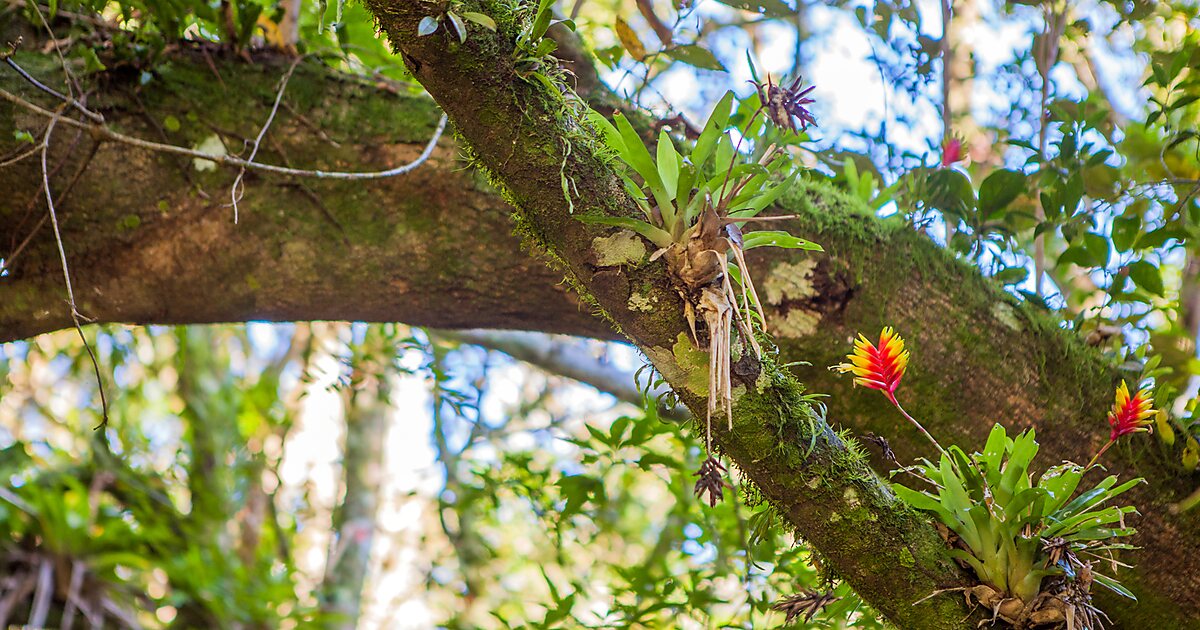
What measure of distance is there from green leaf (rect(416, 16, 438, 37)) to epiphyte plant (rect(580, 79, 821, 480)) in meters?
0.22

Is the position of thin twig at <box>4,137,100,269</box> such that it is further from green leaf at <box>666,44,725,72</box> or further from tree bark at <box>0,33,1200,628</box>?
green leaf at <box>666,44,725,72</box>

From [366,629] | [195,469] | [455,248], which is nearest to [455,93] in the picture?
[455,248]

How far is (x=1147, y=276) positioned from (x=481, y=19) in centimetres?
128

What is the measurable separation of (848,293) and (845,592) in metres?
0.50

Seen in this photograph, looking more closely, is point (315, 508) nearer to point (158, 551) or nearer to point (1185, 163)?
point (158, 551)

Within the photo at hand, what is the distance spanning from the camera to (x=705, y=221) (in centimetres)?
89

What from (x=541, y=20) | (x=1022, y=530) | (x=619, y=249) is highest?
(x=541, y=20)

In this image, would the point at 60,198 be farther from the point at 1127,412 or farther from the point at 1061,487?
the point at 1127,412

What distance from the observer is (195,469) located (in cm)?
362

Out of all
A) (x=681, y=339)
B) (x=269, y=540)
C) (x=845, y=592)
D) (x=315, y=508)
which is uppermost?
(x=315, y=508)

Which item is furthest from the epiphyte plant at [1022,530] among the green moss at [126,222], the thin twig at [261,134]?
the green moss at [126,222]

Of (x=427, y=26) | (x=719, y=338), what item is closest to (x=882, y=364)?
(x=719, y=338)

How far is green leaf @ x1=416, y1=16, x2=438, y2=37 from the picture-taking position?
2.79ft

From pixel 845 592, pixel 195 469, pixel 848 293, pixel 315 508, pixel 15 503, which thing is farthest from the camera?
pixel 315 508
